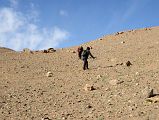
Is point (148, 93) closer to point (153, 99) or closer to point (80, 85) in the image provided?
point (153, 99)

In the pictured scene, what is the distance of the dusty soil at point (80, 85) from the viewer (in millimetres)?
15961

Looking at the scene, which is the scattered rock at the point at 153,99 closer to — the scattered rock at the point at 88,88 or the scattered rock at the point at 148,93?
the scattered rock at the point at 148,93

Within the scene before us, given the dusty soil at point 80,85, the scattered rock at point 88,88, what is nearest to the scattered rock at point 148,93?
the dusty soil at point 80,85

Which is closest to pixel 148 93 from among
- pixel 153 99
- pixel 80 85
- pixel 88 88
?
pixel 153 99

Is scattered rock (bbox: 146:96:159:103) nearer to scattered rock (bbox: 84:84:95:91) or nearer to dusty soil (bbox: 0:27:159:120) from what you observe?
dusty soil (bbox: 0:27:159:120)

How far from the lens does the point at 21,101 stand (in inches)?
709

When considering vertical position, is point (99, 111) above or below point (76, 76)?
below

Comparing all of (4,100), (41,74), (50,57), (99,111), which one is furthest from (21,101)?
(50,57)

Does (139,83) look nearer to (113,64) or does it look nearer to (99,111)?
(99,111)

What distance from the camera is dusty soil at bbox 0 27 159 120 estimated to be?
1596 cm

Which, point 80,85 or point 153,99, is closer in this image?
point 153,99

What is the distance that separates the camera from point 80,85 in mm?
20953

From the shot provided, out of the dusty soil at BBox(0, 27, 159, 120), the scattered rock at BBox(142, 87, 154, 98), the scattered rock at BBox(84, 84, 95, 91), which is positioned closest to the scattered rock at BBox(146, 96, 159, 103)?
the dusty soil at BBox(0, 27, 159, 120)

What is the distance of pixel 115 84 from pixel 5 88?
504 cm
